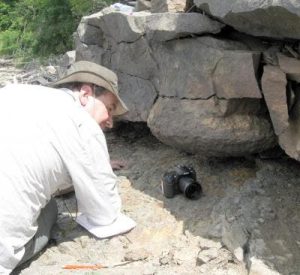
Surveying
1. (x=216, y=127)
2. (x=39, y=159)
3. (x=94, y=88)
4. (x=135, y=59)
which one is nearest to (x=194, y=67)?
(x=216, y=127)

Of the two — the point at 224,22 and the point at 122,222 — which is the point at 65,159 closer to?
the point at 122,222

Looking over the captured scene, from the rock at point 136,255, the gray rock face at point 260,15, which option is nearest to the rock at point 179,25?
the gray rock face at point 260,15

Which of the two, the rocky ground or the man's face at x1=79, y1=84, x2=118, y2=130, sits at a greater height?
the man's face at x1=79, y1=84, x2=118, y2=130

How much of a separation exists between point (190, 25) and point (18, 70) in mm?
8564

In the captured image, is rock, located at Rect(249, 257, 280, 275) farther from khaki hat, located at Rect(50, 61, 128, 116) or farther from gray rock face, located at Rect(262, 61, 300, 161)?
khaki hat, located at Rect(50, 61, 128, 116)

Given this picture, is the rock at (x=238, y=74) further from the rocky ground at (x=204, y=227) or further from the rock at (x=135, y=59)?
the rock at (x=135, y=59)

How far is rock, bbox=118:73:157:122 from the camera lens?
4215mm

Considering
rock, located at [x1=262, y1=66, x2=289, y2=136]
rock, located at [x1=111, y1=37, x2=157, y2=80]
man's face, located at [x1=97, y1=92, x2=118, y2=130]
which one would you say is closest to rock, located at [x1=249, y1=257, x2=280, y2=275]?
rock, located at [x1=262, y1=66, x2=289, y2=136]

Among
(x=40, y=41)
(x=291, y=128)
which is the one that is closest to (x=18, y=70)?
(x=40, y=41)

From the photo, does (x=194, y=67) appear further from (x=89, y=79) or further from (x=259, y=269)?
(x=259, y=269)

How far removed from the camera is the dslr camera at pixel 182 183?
11.9ft

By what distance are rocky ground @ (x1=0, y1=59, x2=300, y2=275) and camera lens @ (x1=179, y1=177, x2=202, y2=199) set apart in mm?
50

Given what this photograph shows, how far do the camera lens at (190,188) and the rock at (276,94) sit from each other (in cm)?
76

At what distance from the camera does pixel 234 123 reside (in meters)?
3.54
